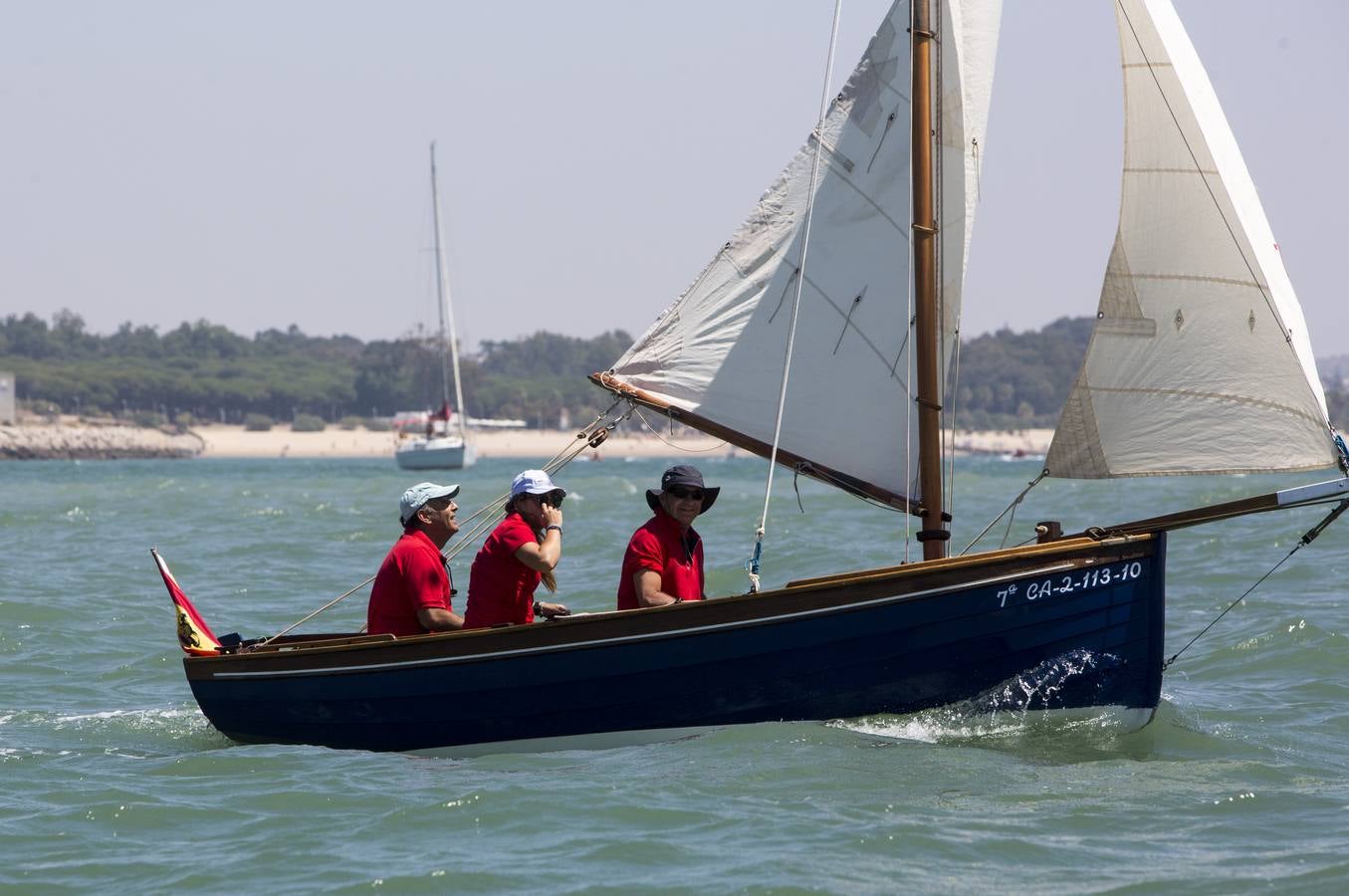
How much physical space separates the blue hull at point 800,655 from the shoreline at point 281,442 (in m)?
83.5

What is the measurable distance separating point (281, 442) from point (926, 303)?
132754 millimetres

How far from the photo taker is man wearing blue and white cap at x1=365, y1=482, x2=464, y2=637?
9.59 meters

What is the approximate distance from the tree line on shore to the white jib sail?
424ft

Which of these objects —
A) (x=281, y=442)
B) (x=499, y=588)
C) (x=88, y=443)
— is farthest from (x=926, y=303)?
(x=281, y=442)

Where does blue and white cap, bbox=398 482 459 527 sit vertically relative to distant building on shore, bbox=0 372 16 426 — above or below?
below

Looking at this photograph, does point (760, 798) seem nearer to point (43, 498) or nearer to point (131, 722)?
point (131, 722)

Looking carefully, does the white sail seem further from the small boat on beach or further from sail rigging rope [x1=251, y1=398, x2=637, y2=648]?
sail rigging rope [x1=251, y1=398, x2=637, y2=648]

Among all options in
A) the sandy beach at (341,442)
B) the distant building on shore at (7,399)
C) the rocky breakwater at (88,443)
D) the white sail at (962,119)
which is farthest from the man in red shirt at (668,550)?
the distant building on shore at (7,399)

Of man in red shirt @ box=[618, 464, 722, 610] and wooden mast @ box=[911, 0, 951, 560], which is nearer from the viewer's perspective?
man in red shirt @ box=[618, 464, 722, 610]

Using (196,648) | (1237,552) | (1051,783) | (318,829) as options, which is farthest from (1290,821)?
(1237,552)

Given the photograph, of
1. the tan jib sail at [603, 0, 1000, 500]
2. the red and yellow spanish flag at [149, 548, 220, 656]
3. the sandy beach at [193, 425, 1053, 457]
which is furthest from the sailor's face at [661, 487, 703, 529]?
the sandy beach at [193, 425, 1053, 457]

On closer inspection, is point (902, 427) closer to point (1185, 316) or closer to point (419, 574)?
point (1185, 316)

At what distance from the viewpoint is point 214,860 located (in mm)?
7312

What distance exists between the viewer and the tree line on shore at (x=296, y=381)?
5625 inches
